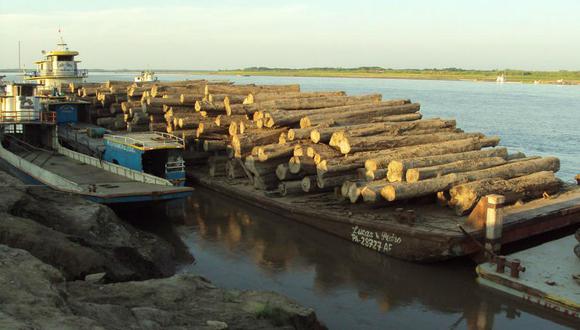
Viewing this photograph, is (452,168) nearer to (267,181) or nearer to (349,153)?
(349,153)

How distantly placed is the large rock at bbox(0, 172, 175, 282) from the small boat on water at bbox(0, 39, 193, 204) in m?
1.83

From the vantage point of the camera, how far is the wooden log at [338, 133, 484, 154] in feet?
55.4

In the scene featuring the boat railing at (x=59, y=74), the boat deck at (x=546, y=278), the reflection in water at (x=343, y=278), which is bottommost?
the reflection in water at (x=343, y=278)

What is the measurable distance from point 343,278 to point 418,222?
2.56m

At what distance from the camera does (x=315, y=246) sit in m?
15.4

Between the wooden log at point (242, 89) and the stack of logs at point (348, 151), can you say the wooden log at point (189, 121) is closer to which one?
the stack of logs at point (348, 151)

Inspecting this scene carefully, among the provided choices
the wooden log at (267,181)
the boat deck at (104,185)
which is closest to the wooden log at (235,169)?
the wooden log at (267,181)

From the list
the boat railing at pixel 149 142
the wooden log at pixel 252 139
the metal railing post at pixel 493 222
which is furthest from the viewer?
the wooden log at pixel 252 139

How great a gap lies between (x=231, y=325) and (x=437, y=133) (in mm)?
12963

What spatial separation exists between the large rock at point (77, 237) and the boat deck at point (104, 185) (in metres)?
1.20

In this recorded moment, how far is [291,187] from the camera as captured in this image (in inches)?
709

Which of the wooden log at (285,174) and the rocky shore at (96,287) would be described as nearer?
the rocky shore at (96,287)

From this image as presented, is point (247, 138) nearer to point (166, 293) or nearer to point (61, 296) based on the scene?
point (166, 293)

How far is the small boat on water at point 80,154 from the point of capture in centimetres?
1673
